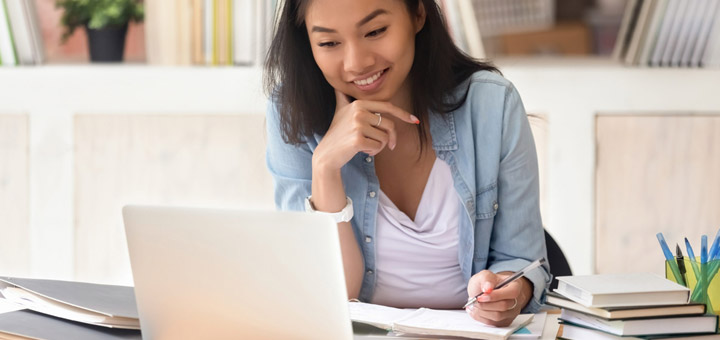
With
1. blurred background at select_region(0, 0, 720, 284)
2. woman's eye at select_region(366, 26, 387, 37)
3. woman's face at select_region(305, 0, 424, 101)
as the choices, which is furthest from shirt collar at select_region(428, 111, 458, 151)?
blurred background at select_region(0, 0, 720, 284)

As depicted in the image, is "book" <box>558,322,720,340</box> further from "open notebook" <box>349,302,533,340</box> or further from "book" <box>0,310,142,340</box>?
"book" <box>0,310,142,340</box>

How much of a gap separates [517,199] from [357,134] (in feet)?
0.98

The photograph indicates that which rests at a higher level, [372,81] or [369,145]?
[372,81]

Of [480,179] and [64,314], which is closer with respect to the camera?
[64,314]

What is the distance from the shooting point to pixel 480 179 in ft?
4.82

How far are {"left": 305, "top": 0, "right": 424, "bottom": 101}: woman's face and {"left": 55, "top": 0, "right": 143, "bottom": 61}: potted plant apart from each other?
3.95 ft

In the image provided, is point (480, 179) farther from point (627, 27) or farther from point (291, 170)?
point (627, 27)

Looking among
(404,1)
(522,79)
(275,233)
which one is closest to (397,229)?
(404,1)

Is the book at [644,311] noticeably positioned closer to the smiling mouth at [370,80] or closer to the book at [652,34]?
the smiling mouth at [370,80]

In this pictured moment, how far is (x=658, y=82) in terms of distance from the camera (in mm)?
2289

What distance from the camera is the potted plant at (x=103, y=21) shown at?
8.04ft

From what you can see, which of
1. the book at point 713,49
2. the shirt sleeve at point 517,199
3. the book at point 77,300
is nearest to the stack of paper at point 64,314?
the book at point 77,300

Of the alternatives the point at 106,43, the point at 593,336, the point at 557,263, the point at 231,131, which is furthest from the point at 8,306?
the point at 106,43

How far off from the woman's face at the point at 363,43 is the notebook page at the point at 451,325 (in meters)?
0.43
